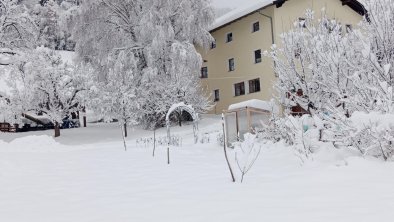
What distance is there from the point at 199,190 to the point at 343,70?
16.6 feet

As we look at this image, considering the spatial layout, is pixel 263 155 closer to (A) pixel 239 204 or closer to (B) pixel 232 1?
(A) pixel 239 204

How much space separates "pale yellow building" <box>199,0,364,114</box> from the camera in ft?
94.5

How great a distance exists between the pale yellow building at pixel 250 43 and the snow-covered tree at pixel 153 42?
4.27 metres

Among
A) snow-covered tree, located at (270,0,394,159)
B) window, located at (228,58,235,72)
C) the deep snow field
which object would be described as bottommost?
the deep snow field

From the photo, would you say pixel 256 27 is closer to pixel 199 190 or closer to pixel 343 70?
pixel 343 70

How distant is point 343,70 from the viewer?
990 cm

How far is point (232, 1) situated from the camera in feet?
199

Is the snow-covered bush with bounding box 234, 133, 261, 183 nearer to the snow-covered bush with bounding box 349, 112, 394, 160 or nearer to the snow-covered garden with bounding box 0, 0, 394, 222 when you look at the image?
the snow-covered garden with bounding box 0, 0, 394, 222

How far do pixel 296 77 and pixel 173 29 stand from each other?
16890 mm

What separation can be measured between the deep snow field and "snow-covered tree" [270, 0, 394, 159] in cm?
107

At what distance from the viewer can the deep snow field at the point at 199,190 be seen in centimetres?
535

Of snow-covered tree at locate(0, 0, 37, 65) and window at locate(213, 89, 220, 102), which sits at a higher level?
Result: snow-covered tree at locate(0, 0, 37, 65)

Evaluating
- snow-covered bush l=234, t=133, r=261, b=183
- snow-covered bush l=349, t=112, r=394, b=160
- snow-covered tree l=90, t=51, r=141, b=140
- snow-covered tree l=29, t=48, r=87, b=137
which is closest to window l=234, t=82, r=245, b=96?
snow-covered tree l=90, t=51, r=141, b=140

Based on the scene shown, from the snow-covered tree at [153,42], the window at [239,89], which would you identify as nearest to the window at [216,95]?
the window at [239,89]
